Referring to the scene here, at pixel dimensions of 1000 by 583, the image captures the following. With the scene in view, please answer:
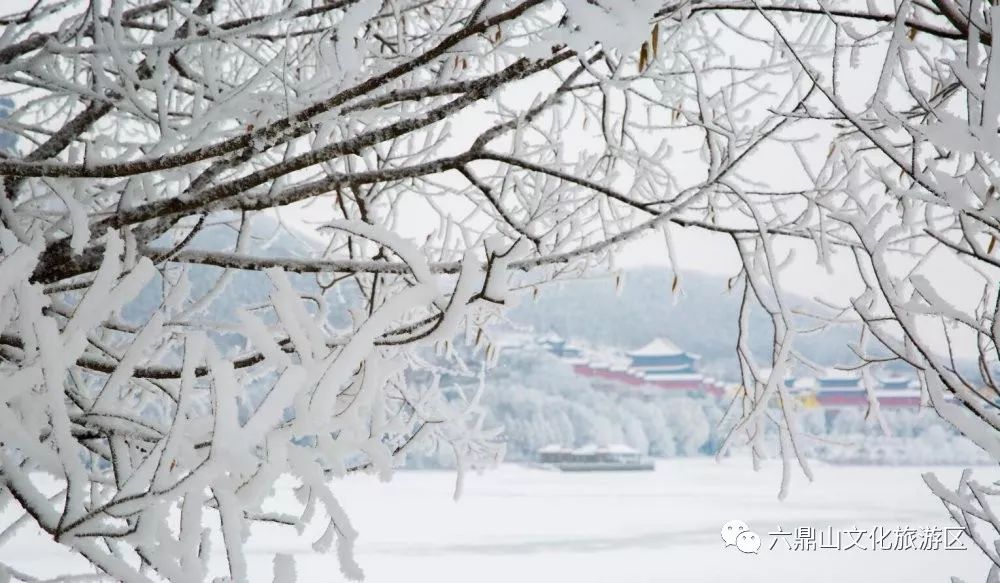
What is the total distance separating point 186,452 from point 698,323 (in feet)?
77.2

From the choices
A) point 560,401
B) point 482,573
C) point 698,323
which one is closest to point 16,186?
point 482,573

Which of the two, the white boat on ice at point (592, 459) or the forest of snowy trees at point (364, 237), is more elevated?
the forest of snowy trees at point (364, 237)

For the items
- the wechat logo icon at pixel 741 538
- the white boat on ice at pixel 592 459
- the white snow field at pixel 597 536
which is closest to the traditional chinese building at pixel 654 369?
the white boat on ice at pixel 592 459

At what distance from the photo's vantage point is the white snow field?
5.07 m

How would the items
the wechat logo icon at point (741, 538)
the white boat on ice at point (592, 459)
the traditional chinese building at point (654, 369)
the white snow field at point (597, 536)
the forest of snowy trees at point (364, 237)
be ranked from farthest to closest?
1. the traditional chinese building at point (654, 369)
2. the white boat on ice at point (592, 459)
3. the wechat logo icon at point (741, 538)
4. the white snow field at point (597, 536)
5. the forest of snowy trees at point (364, 237)

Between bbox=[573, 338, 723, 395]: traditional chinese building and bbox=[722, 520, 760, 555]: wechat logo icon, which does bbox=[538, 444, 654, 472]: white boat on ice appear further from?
bbox=[722, 520, 760, 555]: wechat logo icon

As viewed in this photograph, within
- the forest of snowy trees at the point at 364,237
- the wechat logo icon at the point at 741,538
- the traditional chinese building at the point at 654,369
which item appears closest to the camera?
the forest of snowy trees at the point at 364,237

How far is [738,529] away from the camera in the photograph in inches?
222

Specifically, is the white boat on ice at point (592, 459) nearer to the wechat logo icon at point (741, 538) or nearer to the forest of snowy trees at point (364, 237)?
the wechat logo icon at point (741, 538)

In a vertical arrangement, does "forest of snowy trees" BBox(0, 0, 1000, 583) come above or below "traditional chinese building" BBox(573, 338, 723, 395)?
above

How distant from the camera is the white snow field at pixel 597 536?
16.6ft

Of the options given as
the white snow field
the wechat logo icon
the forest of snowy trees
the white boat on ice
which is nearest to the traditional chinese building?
the white boat on ice

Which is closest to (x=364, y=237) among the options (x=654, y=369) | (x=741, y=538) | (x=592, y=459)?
(x=741, y=538)

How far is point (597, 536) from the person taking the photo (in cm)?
716
